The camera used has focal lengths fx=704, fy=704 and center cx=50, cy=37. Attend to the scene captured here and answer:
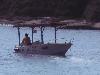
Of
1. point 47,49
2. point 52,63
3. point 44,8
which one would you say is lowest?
point 52,63

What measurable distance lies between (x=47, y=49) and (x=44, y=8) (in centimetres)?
8136

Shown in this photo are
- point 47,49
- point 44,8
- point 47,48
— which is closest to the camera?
point 47,48

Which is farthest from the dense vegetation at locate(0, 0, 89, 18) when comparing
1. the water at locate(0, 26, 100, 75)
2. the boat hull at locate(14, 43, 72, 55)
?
the boat hull at locate(14, 43, 72, 55)

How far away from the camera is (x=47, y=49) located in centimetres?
6181

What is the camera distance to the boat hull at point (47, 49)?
61188mm

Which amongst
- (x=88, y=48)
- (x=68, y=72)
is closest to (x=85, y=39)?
(x=88, y=48)

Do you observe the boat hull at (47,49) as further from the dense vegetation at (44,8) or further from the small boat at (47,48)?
the dense vegetation at (44,8)

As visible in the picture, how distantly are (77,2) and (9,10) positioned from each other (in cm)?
1784

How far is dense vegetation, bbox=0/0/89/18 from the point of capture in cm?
13675

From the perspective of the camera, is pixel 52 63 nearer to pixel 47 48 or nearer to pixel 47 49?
pixel 47 48

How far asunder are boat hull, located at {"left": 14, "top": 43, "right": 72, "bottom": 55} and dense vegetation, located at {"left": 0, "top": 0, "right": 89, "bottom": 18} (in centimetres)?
7287

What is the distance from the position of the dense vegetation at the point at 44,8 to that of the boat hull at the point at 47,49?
7287cm

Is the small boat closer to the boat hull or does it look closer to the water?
the boat hull

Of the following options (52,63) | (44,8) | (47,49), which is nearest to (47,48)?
(47,49)
